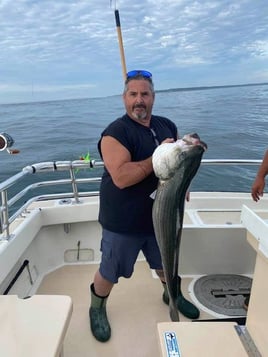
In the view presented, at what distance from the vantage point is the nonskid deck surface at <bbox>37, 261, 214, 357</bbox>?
7.13 ft

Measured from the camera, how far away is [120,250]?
2105 millimetres

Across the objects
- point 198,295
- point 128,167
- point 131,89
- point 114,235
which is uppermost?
point 131,89

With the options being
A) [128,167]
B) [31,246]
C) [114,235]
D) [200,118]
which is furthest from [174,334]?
[200,118]

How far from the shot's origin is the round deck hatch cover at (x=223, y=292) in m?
2.56

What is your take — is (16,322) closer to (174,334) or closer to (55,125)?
(174,334)

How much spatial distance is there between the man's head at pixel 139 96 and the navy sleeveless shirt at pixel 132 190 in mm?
51

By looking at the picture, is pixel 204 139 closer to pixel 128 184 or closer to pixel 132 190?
pixel 132 190

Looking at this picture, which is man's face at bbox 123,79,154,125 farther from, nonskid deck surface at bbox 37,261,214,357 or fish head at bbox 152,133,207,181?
nonskid deck surface at bbox 37,261,214,357

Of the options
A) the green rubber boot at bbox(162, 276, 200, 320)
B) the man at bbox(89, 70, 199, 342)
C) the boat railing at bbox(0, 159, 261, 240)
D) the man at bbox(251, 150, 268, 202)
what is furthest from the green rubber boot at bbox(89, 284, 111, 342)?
the man at bbox(251, 150, 268, 202)

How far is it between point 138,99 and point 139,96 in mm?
20

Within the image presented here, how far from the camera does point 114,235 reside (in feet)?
6.86

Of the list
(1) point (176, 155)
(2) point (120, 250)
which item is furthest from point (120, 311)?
(1) point (176, 155)

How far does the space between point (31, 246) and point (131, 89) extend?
1749 mm

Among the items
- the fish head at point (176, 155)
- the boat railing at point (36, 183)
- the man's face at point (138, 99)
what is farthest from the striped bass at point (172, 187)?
the boat railing at point (36, 183)
